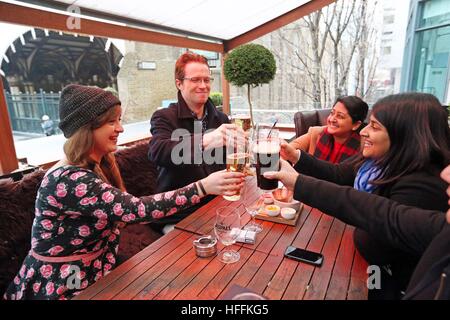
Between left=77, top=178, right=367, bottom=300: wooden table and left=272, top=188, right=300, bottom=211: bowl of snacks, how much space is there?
0.18m

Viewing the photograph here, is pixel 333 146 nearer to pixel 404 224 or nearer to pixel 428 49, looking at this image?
pixel 404 224

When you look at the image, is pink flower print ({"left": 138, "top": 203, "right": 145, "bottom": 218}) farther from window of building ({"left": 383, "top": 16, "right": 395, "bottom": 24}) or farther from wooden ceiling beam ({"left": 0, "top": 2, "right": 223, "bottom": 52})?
window of building ({"left": 383, "top": 16, "right": 395, "bottom": 24})

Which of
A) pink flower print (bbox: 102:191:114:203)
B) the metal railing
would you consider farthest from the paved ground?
pink flower print (bbox: 102:191:114:203)

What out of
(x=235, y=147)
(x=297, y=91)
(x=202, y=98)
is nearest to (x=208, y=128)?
(x=202, y=98)

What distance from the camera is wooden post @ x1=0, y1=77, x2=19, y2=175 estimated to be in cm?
211

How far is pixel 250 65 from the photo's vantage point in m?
3.58

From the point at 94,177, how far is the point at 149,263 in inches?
17.7

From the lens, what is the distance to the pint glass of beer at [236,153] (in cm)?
141

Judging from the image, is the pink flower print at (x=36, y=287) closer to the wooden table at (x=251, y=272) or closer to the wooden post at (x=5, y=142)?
the wooden table at (x=251, y=272)

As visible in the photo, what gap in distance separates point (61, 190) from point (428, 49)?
8.25 metres

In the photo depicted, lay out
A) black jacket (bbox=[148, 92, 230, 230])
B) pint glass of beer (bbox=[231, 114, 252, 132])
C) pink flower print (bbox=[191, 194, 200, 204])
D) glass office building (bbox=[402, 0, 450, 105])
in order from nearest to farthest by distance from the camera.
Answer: pink flower print (bbox=[191, 194, 200, 204]), pint glass of beer (bbox=[231, 114, 252, 132]), black jacket (bbox=[148, 92, 230, 230]), glass office building (bbox=[402, 0, 450, 105])

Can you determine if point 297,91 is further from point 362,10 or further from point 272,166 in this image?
point 272,166

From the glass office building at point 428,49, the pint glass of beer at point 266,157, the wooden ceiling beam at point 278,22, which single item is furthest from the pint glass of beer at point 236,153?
the glass office building at point 428,49

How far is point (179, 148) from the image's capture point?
189 centimetres
